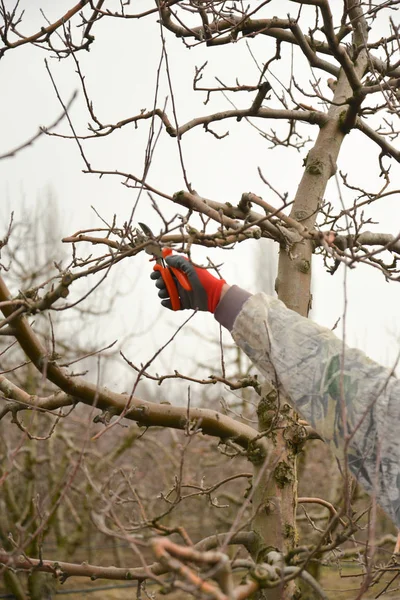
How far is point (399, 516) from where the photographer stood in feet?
Result: 6.06

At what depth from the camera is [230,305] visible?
214 cm

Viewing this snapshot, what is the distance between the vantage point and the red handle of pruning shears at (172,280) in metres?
2.18

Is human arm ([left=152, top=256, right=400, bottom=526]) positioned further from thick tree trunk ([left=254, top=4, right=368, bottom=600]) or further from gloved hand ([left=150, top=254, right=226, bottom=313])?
thick tree trunk ([left=254, top=4, right=368, bottom=600])

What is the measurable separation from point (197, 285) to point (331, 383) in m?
0.56

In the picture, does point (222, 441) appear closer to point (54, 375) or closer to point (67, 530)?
point (54, 375)

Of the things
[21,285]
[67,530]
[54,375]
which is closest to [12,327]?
[54,375]

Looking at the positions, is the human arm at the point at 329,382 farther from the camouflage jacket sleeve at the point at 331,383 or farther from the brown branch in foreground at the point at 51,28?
the brown branch in foreground at the point at 51,28

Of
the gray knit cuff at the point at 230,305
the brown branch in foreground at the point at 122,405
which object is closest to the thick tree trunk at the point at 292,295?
the brown branch in foreground at the point at 122,405

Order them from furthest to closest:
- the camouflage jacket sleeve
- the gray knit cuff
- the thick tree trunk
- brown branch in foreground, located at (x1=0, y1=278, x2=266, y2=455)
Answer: the thick tree trunk, brown branch in foreground, located at (x1=0, y1=278, x2=266, y2=455), the gray knit cuff, the camouflage jacket sleeve

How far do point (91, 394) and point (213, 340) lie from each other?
9631mm

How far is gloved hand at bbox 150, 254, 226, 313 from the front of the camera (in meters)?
2.18

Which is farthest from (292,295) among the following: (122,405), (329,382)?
(329,382)

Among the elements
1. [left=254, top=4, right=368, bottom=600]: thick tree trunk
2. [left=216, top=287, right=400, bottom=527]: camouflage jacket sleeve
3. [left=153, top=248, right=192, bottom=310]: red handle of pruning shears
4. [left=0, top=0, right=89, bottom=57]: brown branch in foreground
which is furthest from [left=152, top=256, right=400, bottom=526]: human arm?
[left=0, top=0, right=89, bottom=57]: brown branch in foreground

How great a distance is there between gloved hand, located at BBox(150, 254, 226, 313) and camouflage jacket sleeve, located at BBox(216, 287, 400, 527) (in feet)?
0.42
